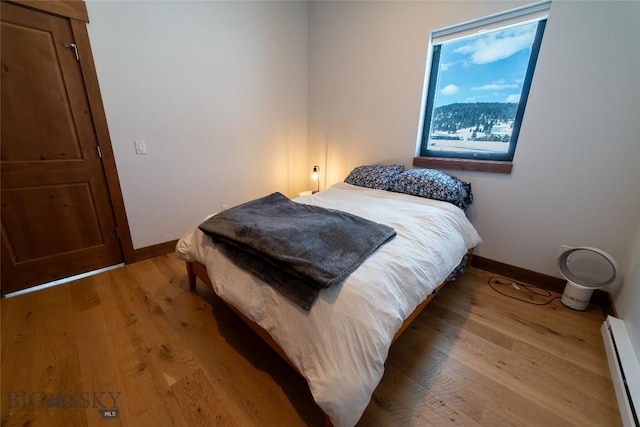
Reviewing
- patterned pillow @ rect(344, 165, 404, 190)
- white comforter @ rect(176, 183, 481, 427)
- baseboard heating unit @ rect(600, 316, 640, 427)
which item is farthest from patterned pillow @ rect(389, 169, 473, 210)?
baseboard heating unit @ rect(600, 316, 640, 427)

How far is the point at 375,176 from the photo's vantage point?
2436 millimetres

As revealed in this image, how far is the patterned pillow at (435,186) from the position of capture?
6.52ft

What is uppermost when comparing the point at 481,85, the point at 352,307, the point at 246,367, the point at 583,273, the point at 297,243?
the point at 481,85

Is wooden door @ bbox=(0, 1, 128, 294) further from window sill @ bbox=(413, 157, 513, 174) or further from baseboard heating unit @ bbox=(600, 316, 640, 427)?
baseboard heating unit @ bbox=(600, 316, 640, 427)

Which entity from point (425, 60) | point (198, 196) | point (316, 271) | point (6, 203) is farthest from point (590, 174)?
point (6, 203)

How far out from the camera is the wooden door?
163cm

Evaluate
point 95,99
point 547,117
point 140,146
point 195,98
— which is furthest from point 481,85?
point 95,99

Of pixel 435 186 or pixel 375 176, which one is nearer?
pixel 435 186

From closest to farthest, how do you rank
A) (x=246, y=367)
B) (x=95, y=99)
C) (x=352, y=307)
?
(x=352, y=307) → (x=246, y=367) → (x=95, y=99)

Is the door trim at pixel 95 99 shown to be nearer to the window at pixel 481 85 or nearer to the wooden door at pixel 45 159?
the wooden door at pixel 45 159

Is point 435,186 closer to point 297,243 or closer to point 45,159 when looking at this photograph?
point 297,243

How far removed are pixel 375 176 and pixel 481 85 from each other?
45.7 inches

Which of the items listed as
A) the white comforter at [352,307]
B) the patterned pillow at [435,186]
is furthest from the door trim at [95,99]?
the patterned pillow at [435,186]

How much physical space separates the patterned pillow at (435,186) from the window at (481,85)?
0.33 m
